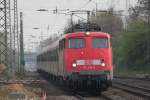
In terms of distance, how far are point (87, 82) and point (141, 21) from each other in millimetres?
40836

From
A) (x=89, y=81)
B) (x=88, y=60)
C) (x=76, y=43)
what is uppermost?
(x=76, y=43)

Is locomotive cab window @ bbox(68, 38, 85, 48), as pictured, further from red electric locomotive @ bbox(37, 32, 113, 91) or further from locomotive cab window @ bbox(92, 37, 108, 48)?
locomotive cab window @ bbox(92, 37, 108, 48)

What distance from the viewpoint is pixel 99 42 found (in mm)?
26281

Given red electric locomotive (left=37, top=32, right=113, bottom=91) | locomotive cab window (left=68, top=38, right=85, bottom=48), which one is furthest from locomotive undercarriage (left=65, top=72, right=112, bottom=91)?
locomotive cab window (left=68, top=38, right=85, bottom=48)

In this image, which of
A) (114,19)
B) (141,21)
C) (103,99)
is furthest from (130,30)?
(103,99)

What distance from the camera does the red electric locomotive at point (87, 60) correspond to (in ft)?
82.8

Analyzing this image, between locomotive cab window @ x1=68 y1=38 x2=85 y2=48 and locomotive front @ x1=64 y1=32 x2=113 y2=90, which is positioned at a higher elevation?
locomotive cab window @ x1=68 y1=38 x2=85 y2=48

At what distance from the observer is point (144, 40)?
60000 mm

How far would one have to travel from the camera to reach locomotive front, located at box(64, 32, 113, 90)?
2523cm

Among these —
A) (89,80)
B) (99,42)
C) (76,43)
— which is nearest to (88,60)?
(89,80)

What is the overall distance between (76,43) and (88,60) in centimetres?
119

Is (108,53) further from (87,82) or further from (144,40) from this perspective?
(144,40)

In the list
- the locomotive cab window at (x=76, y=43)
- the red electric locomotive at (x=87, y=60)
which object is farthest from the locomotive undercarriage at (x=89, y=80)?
the locomotive cab window at (x=76, y=43)

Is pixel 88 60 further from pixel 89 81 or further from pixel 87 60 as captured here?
pixel 89 81
